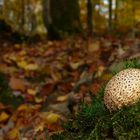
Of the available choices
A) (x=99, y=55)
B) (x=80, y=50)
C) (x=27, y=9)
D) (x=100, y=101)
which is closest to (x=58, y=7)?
(x=80, y=50)

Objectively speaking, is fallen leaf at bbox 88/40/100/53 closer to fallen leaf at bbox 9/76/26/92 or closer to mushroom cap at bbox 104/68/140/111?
fallen leaf at bbox 9/76/26/92

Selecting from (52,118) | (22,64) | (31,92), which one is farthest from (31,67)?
(52,118)

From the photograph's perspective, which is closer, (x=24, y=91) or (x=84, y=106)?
(x=84, y=106)

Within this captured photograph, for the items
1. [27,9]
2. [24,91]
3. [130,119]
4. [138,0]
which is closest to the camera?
[130,119]

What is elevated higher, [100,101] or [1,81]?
[100,101]

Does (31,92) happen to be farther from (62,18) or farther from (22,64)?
(62,18)

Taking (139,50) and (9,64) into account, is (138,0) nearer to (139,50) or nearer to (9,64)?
(9,64)
